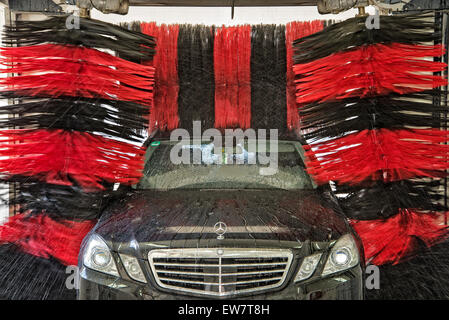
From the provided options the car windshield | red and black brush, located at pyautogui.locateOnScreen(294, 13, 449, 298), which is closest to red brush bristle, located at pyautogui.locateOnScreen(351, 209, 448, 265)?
red and black brush, located at pyautogui.locateOnScreen(294, 13, 449, 298)

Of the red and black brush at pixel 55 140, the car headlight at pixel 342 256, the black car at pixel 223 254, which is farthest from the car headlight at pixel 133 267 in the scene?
the car headlight at pixel 342 256

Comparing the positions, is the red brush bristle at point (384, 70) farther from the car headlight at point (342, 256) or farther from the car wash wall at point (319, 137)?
the car headlight at point (342, 256)

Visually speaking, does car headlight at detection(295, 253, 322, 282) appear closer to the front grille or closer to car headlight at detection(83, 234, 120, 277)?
the front grille

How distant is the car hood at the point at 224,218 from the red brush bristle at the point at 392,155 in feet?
0.76

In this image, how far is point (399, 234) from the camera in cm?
195

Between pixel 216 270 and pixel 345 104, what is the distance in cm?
108

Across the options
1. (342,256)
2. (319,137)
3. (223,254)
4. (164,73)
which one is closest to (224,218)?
(223,254)

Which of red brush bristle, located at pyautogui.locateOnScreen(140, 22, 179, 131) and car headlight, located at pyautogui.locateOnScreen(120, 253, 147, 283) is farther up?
red brush bristle, located at pyautogui.locateOnScreen(140, 22, 179, 131)

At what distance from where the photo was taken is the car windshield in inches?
88.4

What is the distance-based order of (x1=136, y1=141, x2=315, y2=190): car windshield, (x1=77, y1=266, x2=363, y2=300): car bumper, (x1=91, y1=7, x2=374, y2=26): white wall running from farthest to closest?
(x1=91, y1=7, x2=374, y2=26): white wall, (x1=136, y1=141, x2=315, y2=190): car windshield, (x1=77, y1=266, x2=363, y2=300): car bumper

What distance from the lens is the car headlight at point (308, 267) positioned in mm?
1591

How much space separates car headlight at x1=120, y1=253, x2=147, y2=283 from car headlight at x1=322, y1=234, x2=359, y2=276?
2.53 ft

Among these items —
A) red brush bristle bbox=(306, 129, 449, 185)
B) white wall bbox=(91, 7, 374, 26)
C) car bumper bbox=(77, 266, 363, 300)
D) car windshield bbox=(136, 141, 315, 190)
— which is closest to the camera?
car bumper bbox=(77, 266, 363, 300)
